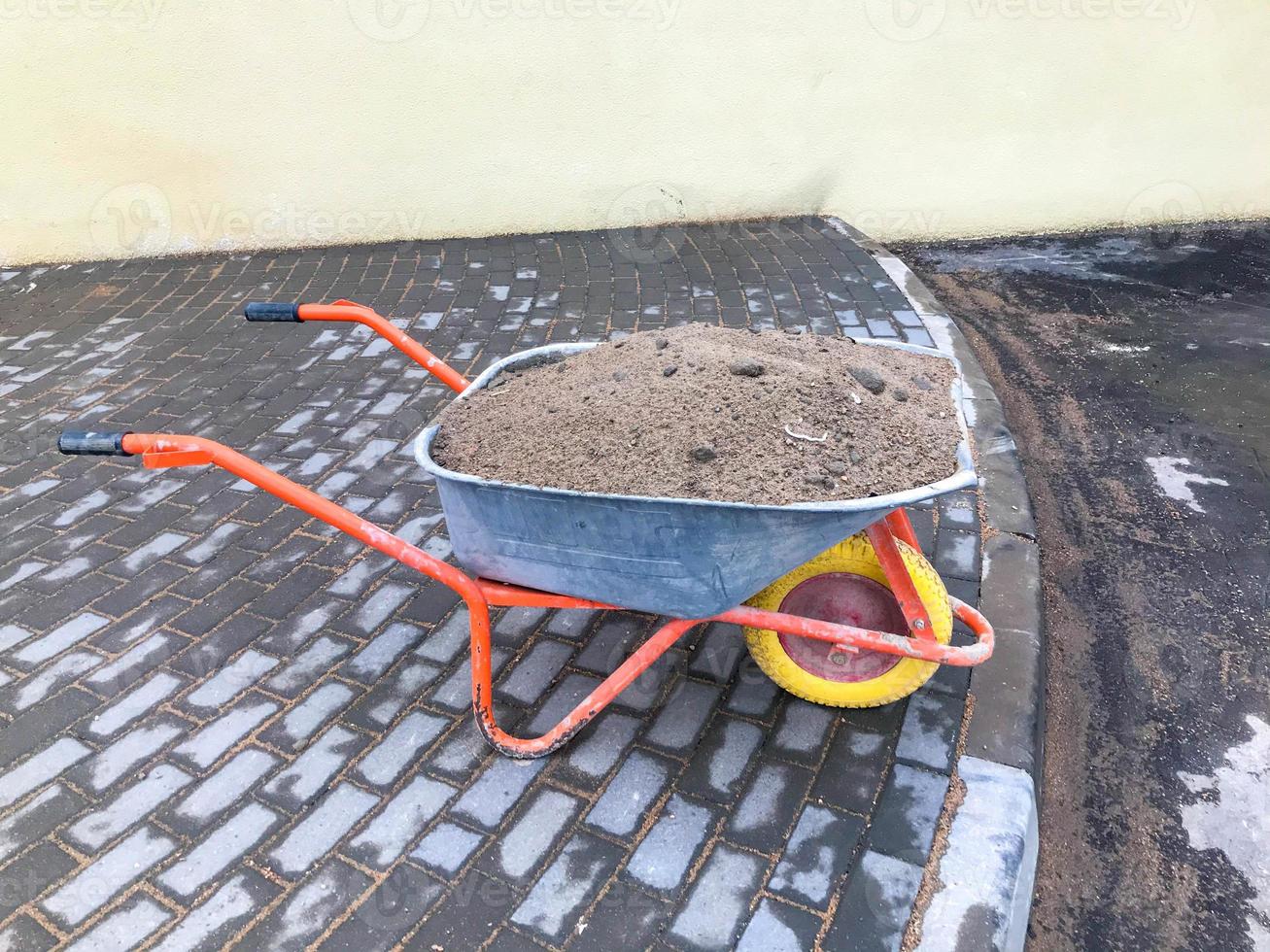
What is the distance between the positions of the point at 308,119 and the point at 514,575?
523 cm

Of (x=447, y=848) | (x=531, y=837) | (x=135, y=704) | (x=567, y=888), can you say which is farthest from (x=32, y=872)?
(x=567, y=888)

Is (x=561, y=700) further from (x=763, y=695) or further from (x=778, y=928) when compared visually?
(x=778, y=928)

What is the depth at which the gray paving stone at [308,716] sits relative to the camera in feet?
8.36

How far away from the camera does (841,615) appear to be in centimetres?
246

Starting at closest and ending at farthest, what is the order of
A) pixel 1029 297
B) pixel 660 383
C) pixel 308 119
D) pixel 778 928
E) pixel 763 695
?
pixel 778 928 → pixel 660 383 → pixel 763 695 → pixel 1029 297 → pixel 308 119

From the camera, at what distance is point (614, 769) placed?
2.36 meters

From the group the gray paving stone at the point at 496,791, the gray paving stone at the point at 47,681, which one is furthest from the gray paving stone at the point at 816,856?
the gray paving stone at the point at 47,681

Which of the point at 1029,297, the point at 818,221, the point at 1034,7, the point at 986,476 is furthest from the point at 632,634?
the point at 1034,7

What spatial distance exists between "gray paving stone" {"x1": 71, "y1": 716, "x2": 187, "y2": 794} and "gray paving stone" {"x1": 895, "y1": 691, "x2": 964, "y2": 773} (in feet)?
7.65

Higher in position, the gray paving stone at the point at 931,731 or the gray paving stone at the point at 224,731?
the gray paving stone at the point at 931,731

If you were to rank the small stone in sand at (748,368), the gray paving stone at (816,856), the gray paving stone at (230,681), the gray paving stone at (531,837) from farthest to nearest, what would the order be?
1. the gray paving stone at (230,681)
2. the small stone in sand at (748,368)
3. the gray paving stone at (531,837)
4. the gray paving stone at (816,856)

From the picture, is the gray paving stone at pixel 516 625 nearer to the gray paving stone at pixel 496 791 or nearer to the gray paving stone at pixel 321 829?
the gray paving stone at pixel 496 791

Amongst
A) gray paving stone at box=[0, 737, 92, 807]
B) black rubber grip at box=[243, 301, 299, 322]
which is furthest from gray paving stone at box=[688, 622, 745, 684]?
gray paving stone at box=[0, 737, 92, 807]

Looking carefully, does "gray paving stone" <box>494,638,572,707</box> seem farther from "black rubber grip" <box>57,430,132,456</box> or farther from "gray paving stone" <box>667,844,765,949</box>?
"black rubber grip" <box>57,430,132,456</box>
